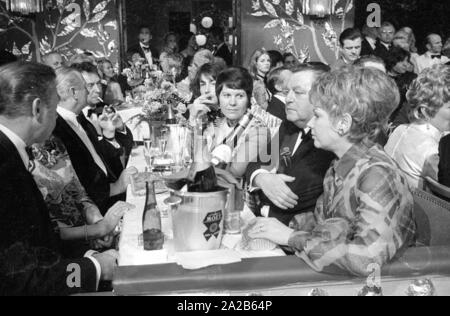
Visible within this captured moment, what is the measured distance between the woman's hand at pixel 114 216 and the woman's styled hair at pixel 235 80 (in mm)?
1079

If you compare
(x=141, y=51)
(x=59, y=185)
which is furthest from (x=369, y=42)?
(x=59, y=185)

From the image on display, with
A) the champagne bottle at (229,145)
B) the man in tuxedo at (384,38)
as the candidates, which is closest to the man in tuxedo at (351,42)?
the man in tuxedo at (384,38)

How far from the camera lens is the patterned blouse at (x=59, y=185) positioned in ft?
7.79

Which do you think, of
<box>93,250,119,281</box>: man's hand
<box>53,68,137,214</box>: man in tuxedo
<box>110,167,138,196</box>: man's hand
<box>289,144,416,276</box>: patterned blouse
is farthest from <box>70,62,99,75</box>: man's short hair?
<box>289,144,416,276</box>: patterned blouse

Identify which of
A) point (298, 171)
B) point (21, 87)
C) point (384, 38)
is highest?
point (384, 38)

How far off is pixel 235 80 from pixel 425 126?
3.49ft

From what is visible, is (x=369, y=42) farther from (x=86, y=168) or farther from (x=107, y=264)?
(x=107, y=264)

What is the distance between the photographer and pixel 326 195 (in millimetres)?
1717

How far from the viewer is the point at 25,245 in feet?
5.13

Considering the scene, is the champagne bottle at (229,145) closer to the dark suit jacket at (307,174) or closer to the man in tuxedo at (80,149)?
the dark suit jacket at (307,174)

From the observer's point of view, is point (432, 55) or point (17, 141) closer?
point (17, 141)

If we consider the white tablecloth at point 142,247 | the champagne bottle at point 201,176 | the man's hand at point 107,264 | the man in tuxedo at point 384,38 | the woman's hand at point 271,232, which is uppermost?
the man in tuxedo at point 384,38

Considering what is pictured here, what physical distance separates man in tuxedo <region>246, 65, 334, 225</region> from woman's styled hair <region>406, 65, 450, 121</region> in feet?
2.13

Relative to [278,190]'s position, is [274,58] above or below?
above
